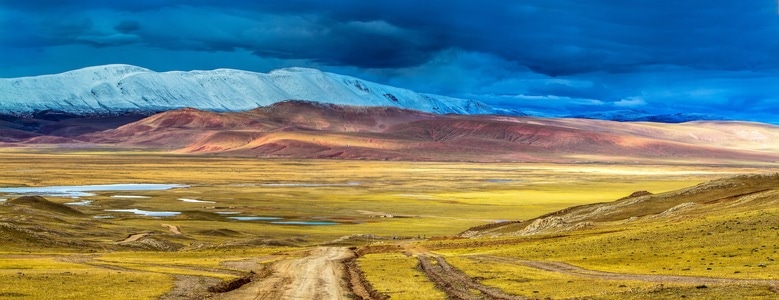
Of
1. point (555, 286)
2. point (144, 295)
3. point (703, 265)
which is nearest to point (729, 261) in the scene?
point (703, 265)

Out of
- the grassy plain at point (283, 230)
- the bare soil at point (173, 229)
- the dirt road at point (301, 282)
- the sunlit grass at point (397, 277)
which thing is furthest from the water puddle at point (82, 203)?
the sunlit grass at point (397, 277)

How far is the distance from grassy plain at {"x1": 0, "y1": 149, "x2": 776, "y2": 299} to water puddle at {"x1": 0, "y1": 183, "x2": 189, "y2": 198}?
17.1ft

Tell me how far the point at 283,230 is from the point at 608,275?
5722 cm

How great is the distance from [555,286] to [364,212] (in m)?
82.9

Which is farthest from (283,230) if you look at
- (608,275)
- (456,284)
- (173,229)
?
(608,275)

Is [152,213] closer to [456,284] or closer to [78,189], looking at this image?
[78,189]

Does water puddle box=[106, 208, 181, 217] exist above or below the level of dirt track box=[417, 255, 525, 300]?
above

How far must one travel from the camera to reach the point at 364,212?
11981 cm

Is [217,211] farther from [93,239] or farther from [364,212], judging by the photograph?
[93,239]

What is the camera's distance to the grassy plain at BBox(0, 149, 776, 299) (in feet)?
136

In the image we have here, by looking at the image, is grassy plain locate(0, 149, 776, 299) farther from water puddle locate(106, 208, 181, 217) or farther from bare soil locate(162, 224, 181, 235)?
water puddle locate(106, 208, 181, 217)

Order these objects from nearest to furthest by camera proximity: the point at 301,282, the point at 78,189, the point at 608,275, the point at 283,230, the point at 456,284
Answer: the point at 456,284, the point at 608,275, the point at 301,282, the point at 283,230, the point at 78,189

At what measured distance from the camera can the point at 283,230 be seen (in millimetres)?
94312

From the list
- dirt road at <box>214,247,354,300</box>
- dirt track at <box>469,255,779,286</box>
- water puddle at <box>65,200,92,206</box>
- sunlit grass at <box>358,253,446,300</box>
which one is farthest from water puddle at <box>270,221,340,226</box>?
dirt track at <box>469,255,779,286</box>
